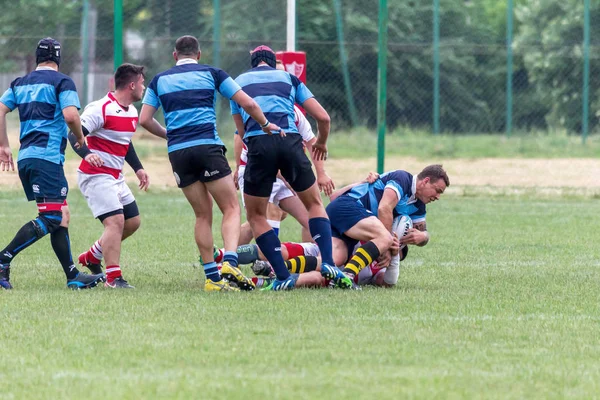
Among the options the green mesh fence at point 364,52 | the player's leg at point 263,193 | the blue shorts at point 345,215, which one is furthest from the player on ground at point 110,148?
the green mesh fence at point 364,52

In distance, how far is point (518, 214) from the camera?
1534 cm

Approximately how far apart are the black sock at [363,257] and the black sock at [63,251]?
2106 mm

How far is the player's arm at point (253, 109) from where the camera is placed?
778cm

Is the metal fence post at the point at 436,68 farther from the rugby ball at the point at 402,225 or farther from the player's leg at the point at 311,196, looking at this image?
the player's leg at the point at 311,196

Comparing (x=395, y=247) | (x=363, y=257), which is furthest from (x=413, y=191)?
(x=363, y=257)

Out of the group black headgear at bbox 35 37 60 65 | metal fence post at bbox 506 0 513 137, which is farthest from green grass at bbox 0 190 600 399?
metal fence post at bbox 506 0 513 137

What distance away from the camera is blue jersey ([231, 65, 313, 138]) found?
8219 millimetres

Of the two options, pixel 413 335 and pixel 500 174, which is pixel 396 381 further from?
pixel 500 174

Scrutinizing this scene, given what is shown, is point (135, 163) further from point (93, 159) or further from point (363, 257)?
point (363, 257)

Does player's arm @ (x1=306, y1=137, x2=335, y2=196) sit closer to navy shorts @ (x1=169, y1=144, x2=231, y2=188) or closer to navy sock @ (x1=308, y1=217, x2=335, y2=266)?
navy sock @ (x1=308, y1=217, x2=335, y2=266)

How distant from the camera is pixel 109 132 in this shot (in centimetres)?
866

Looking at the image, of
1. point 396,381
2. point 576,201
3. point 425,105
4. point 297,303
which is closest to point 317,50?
point 425,105

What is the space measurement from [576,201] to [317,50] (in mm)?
7560

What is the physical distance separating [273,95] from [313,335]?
2.54 meters
